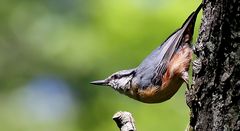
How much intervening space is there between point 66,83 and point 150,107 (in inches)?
78.1

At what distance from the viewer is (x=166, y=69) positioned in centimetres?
488

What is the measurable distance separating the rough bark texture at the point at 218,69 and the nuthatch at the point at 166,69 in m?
1.37

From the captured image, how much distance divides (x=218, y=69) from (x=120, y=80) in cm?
326

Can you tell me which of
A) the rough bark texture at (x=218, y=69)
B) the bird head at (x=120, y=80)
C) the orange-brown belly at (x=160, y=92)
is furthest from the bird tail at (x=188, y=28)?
the rough bark texture at (x=218, y=69)

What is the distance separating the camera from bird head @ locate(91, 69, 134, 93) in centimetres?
584

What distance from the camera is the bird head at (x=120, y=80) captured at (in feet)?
19.2

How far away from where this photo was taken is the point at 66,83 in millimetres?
8141

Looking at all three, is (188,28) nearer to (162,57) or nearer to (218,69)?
(162,57)

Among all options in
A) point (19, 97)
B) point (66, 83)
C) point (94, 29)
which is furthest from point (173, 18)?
point (19, 97)

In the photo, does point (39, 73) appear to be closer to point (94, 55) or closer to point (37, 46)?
point (37, 46)

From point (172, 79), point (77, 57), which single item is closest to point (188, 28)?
point (172, 79)

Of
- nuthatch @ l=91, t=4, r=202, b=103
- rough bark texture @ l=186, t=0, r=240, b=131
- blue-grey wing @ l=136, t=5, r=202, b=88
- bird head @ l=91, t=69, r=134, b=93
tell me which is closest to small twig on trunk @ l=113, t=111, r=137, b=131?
rough bark texture @ l=186, t=0, r=240, b=131

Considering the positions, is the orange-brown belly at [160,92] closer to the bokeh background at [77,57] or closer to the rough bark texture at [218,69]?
the bokeh background at [77,57]

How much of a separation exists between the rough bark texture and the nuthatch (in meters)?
1.37
